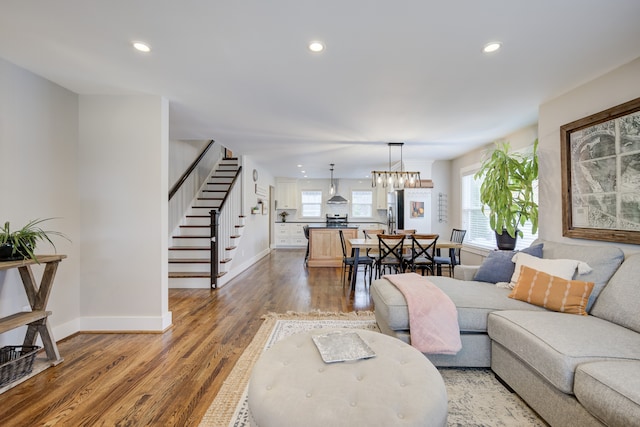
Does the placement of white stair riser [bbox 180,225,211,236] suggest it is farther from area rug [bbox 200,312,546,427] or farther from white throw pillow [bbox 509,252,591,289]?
white throw pillow [bbox 509,252,591,289]

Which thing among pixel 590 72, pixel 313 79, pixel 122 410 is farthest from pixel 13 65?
pixel 590 72

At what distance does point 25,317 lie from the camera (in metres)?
2.13

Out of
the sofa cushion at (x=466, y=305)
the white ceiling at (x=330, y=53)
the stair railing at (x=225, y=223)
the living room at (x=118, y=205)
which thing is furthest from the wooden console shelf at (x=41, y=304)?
the sofa cushion at (x=466, y=305)

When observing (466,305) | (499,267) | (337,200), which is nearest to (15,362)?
(466,305)

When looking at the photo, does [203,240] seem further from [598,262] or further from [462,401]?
[598,262]

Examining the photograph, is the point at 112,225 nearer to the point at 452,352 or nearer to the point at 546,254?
the point at 452,352

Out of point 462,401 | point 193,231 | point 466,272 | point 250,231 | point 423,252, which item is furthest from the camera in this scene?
point 250,231

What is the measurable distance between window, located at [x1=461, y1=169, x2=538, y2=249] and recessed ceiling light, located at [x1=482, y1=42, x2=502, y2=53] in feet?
11.0

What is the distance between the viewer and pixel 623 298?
6.40 ft

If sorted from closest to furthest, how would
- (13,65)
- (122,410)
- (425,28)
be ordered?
(122,410) < (425,28) < (13,65)

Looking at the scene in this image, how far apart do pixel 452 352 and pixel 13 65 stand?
4.09 meters

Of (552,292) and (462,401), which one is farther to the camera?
(552,292)

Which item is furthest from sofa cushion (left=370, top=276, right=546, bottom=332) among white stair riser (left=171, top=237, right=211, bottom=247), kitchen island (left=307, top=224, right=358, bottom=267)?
kitchen island (left=307, top=224, right=358, bottom=267)

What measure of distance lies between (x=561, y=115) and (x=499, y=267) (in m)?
1.68
